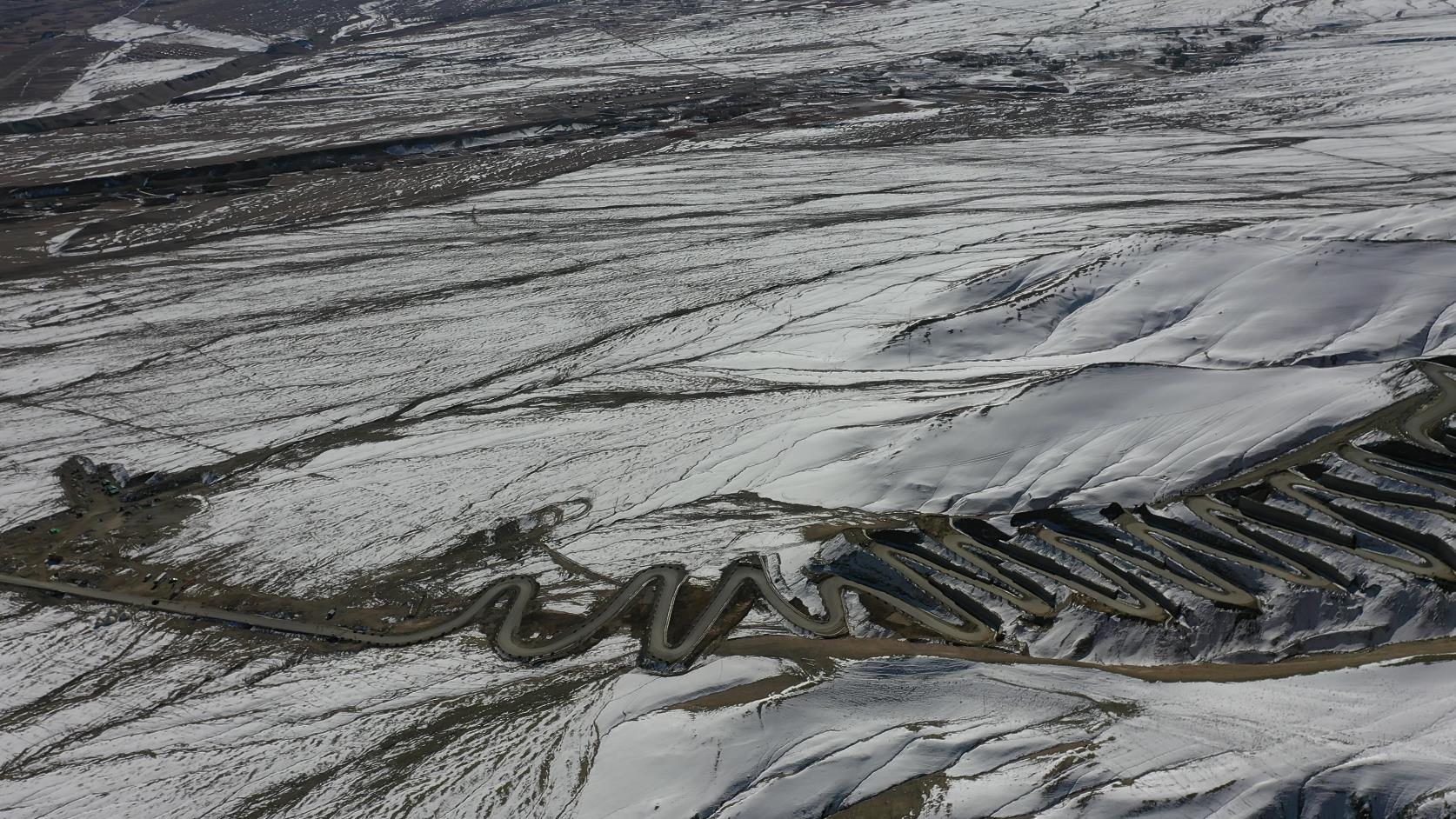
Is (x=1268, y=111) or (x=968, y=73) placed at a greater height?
(x=968, y=73)

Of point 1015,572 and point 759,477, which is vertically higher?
point 759,477

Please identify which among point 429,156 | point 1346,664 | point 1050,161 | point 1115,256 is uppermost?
point 429,156

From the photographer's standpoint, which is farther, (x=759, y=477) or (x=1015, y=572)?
(x=759, y=477)

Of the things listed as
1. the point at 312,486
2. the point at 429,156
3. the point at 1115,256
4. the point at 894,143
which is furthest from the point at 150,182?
the point at 1115,256

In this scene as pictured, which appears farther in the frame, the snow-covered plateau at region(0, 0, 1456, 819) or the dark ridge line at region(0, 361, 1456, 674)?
the dark ridge line at region(0, 361, 1456, 674)

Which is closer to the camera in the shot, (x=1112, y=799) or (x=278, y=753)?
(x=1112, y=799)

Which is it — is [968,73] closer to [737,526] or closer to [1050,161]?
[1050,161]

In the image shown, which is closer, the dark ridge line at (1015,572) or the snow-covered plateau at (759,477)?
the snow-covered plateau at (759,477)

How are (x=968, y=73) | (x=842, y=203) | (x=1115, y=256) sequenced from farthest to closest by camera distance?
1. (x=968, y=73)
2. (x=842, y=203)
3. (x=1115, y=256)
